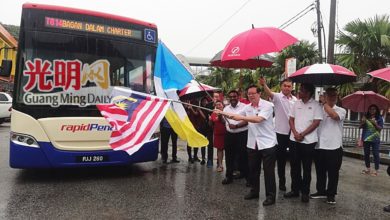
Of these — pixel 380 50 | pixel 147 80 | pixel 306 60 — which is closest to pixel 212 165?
pixel 147 80

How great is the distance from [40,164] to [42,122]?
71 centimetres

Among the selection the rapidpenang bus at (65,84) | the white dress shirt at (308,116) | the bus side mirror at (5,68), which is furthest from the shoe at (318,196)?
the bus side mirror at (5,68)

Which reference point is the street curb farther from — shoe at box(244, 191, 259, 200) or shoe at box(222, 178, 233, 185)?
shoe at box(244, 191, 259, 200)

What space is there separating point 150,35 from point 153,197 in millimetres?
3176

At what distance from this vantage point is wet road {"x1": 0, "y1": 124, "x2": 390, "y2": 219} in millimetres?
5148

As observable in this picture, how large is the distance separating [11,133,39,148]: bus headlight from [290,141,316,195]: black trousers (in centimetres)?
419

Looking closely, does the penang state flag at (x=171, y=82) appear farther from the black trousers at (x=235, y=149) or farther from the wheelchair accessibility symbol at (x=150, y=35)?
the wheelchair accessibility symbol at (x=150, y=35)

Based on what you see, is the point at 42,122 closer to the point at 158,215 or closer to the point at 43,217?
the point at 43,217

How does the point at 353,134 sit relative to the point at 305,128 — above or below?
below

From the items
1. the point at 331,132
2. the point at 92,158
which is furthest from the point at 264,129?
the point at 92,158

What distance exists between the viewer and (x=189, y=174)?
7887mm

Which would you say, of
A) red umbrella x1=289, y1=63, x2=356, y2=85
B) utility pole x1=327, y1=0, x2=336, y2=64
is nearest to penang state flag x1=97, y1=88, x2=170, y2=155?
red umbrella x1=289, y1=63, x2=356, y2=85

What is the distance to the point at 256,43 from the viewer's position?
18.2 ft

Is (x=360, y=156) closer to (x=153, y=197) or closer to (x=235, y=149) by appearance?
(x=235, y=149)
